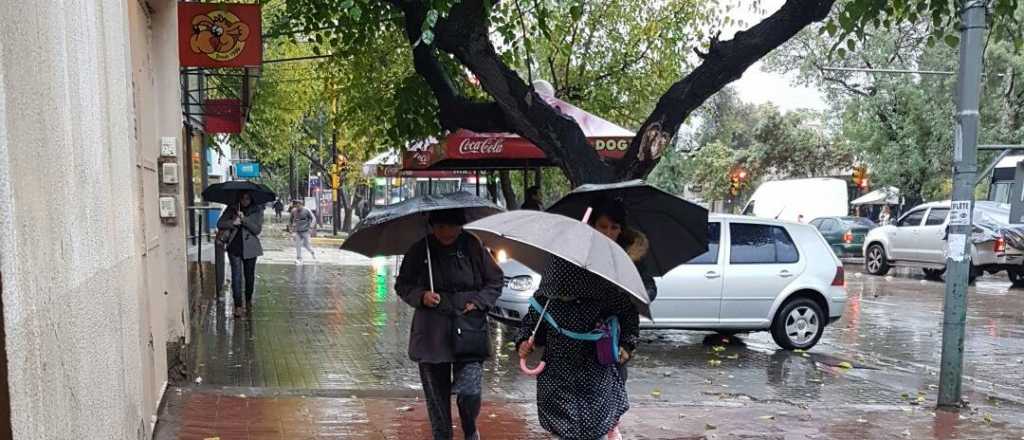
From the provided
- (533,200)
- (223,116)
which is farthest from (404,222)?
(223,116)

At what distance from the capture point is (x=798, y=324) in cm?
1077

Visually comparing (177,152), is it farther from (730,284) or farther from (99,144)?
(730,284)

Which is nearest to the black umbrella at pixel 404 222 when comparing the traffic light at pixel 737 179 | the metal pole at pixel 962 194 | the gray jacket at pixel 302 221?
the metal pole at pixel 962 194

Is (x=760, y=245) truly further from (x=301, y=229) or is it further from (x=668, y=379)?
(x=301, y=229)

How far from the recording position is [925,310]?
15633 mm

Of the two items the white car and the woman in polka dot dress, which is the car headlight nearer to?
the white car

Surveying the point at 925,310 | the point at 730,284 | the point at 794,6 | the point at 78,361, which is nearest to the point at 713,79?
the point at 794,6

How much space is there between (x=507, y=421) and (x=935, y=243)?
17.8 metres


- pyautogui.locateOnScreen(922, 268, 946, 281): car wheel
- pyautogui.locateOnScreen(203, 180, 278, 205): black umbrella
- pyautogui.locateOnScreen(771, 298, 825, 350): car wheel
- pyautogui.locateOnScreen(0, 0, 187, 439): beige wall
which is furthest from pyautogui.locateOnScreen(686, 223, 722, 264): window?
pyautogui.locateOnScreen(922, 268, 946, 281): car wheel

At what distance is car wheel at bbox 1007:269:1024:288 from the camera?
2005 centimetres

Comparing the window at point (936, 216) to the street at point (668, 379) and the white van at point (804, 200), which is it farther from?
the white van at point (804, 200)

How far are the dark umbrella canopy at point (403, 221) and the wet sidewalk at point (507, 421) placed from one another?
54.4 inches

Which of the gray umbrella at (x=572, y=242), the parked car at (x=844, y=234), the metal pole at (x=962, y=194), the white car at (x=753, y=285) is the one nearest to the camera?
the gray umbrella at (x=572, y=242)

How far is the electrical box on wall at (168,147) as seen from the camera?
7.21 meters
